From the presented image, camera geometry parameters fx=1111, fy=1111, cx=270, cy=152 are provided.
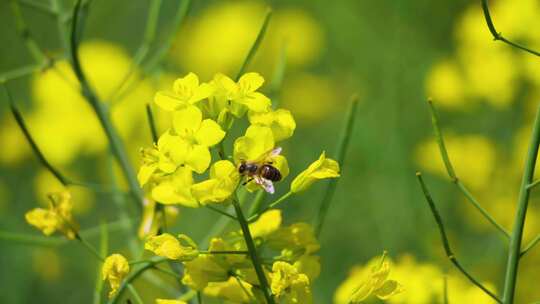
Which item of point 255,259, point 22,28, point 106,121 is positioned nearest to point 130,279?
point 255,259

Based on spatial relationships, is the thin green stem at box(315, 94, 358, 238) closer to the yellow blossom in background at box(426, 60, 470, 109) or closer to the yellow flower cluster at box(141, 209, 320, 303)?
the yellow flower cluster at box(141, 209, 320, 303)

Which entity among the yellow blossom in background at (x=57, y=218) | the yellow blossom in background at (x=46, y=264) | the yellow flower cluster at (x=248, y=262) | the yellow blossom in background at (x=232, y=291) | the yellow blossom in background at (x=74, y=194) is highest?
the yellow flower cluster at (x=248, y=262)

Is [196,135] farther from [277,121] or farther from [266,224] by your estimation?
[266,224]

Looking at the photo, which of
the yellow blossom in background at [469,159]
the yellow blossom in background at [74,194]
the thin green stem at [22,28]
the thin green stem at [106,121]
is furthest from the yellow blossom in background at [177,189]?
the yellow blossom in background at [74,194]

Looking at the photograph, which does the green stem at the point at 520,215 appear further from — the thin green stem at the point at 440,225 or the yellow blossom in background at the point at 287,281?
the yellow blossom in background at the point at 287,281

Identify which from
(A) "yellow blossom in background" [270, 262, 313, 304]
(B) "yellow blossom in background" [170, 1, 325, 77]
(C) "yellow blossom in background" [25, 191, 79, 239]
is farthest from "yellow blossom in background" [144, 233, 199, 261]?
(B) "yellow blossom in background" [170, 1, 325, 77]

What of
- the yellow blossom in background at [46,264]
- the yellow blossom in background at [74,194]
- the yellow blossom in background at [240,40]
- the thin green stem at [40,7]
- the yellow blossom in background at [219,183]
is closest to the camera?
the yellow blossom in background at [219,183]
